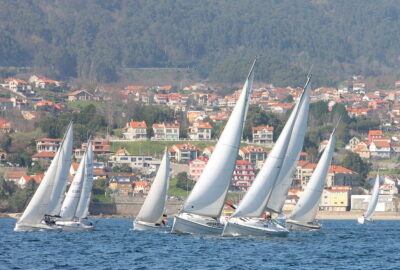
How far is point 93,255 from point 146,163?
297 ft

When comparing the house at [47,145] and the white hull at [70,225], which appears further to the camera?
the house at [47,145]

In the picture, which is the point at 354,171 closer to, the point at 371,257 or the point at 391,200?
the point at 391,200

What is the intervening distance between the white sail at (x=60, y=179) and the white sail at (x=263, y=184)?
13.4 metres

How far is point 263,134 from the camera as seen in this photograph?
491 feet

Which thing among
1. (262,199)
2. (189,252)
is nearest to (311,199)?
(262,199)

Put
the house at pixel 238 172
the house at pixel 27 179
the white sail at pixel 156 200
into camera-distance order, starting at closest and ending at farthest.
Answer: the white sail at pixel 156 200
the house at pixel 27 179
the house at pixel 238 172

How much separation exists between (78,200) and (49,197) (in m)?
5.75

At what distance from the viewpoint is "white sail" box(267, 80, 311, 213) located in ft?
174

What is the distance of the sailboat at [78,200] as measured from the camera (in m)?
62.4

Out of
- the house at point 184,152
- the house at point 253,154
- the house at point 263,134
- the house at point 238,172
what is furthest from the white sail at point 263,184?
the house at point 263,134

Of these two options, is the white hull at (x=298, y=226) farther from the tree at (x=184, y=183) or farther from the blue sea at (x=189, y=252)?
the tree at (x=184, y=183)

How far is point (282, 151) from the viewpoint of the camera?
50.6 meters

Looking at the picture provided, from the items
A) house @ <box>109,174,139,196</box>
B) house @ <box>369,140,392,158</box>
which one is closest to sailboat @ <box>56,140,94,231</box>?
house @ <box>109,174,139,196</box>

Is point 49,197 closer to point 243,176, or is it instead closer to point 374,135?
point 243,176
